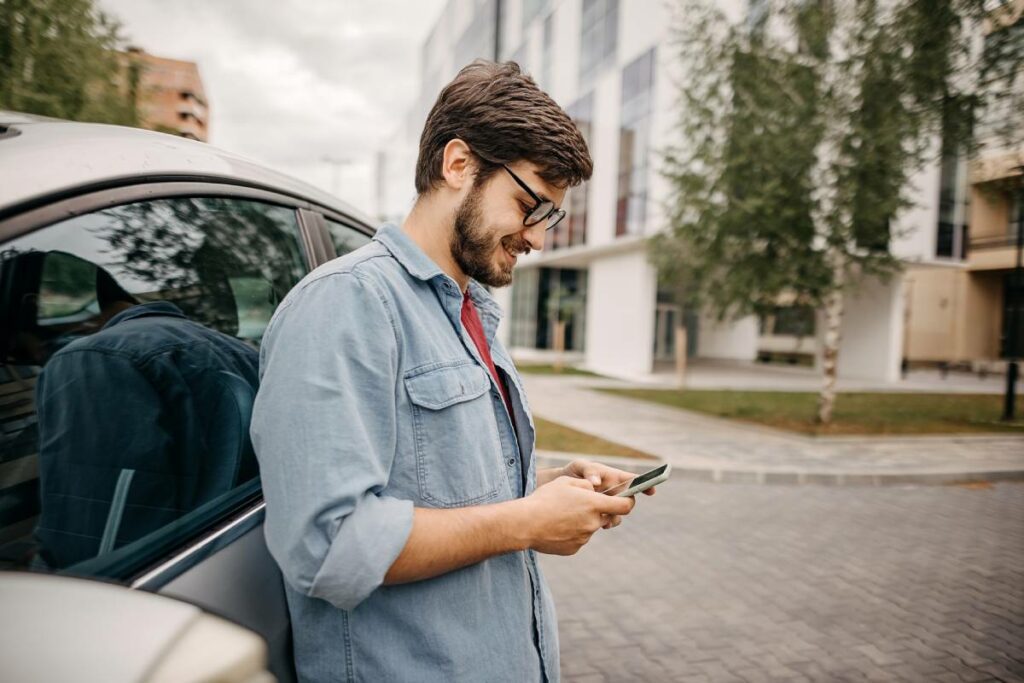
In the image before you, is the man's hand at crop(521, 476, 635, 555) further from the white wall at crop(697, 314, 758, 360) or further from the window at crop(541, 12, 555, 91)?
the white wall at crop(697, 314, 758, 360)

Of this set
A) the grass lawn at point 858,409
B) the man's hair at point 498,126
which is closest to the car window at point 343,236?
the man's hair at point 498,126

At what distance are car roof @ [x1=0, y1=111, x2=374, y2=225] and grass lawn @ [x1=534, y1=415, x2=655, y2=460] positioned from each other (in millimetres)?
7469

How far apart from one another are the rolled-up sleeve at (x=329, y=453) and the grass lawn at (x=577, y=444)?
7.62 meters

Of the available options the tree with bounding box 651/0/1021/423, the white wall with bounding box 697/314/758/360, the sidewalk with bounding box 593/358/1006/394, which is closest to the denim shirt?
the tree with bounding box 651/0/1021/423

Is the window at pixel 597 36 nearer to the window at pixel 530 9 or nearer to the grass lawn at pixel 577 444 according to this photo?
the window at pixel 530 9

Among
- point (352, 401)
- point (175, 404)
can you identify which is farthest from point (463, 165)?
point (175, 404)

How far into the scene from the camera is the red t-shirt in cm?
146

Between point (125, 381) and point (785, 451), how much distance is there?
31.5 ft

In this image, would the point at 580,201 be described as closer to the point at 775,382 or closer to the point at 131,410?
the point at 775,382

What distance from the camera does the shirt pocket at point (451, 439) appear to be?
1.19 metres

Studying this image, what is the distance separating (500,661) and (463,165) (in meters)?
1.02

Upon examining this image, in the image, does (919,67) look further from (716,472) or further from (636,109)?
(636,109)

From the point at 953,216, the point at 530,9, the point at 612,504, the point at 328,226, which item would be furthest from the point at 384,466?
the point at 530,9

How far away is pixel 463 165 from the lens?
4.55 feet
